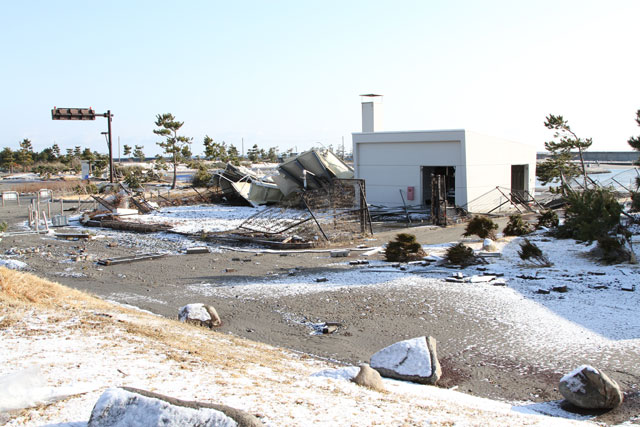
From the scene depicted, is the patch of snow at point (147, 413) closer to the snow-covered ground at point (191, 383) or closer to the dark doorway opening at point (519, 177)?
the snow-covered ground at point (191, 383)

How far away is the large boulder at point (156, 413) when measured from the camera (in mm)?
4445

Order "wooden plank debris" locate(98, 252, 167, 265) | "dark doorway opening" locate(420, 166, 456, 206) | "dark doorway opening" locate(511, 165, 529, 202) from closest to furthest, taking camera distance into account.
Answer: "wooden plank debris" locate(98, 252, 167, 265)
"dark doorway opening" locate(420, 166, 456, 206)
"dark doorway opening" locate(511, 165, 529, 202)

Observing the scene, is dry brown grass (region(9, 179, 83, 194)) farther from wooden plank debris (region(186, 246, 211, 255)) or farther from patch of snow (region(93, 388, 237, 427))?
patch of snow (region(93, 388, 237, 427))

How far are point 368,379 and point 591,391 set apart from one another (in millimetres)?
2755

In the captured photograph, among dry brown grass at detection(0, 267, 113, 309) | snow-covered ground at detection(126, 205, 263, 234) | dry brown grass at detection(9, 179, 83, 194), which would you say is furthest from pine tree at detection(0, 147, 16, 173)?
dry brown grass at detection(0, 267, 113, 309)

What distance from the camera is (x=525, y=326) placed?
10352 millimetres

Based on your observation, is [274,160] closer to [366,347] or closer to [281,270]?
[281,270]

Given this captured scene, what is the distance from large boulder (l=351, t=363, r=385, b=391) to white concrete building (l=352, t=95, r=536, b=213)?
22.5 meters

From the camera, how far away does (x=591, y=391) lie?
6922 millimetres

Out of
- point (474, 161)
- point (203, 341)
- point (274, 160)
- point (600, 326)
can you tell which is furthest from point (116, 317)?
point (274, 160)

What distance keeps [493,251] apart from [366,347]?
9.06 meters

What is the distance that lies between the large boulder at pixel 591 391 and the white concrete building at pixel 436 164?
71.4ft

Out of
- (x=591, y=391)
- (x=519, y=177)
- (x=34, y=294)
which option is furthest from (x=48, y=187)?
(x=591, y=391)

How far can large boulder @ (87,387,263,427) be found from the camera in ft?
14.6
